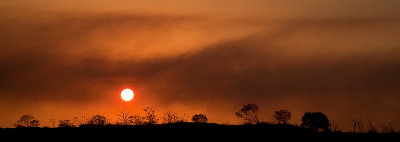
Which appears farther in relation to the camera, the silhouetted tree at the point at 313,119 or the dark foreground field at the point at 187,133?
the silhouetted tree at the point at 313,119

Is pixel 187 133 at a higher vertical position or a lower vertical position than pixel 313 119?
lower

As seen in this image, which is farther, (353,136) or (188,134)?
(353,136)

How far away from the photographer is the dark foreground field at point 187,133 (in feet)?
103

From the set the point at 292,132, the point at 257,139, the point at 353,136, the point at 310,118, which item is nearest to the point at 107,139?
the point at 257,139

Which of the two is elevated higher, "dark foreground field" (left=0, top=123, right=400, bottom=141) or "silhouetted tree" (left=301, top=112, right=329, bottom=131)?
"silhouetted tree" (left=301, top=112, right=329, bottom=131)

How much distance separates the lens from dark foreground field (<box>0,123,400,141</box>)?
31453 mm

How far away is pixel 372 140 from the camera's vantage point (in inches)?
1304

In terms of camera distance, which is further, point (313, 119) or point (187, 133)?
point (313, 119)

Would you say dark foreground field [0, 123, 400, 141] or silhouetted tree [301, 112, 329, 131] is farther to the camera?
silhouetted tree [301, 112, 329, 131]

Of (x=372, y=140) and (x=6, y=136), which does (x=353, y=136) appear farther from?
(x=6, y=136)

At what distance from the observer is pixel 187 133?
31.9 metres

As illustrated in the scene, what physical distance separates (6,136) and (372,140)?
26.4 meters

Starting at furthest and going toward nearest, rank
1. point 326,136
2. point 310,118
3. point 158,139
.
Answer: point 310,118
point 326,136
point 158,139

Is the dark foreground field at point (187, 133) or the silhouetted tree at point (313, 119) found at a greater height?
the silhouetted tree at point (313, 119)
